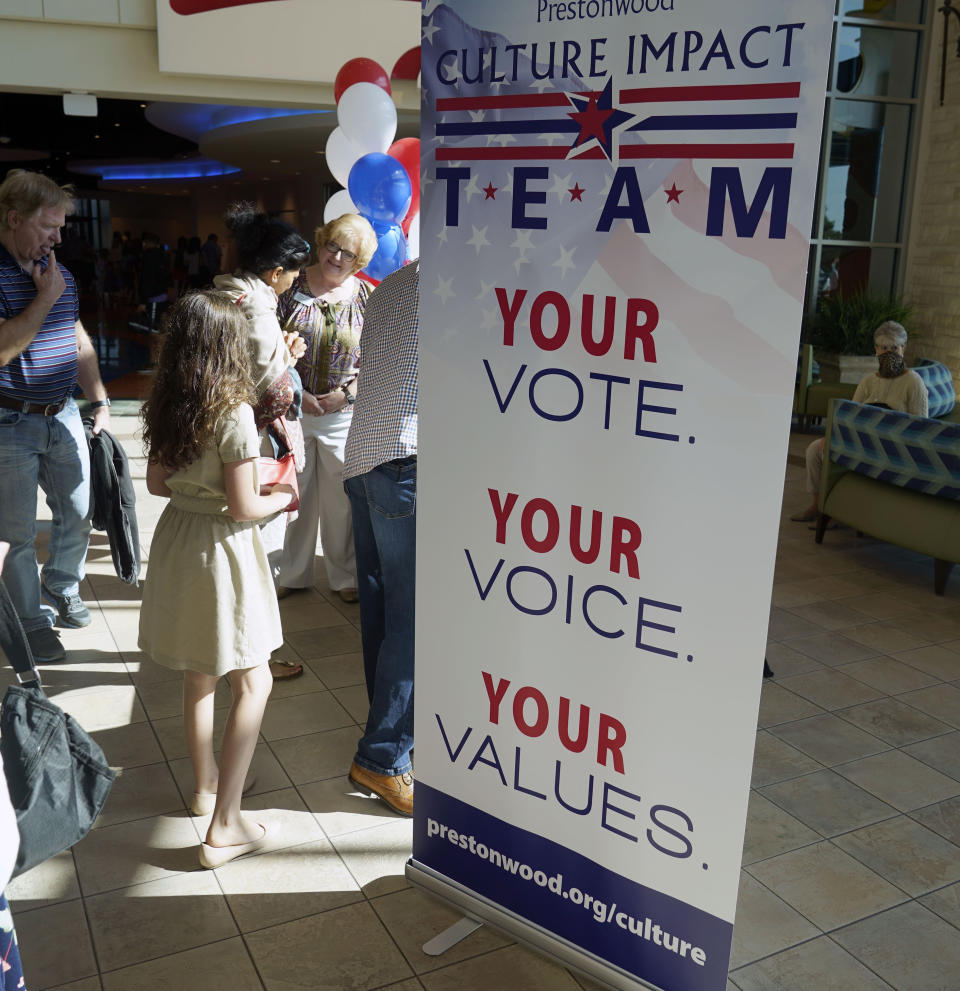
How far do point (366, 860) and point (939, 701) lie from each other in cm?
221

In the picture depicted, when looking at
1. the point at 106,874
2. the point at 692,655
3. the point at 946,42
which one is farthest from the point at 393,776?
the point at 946,42

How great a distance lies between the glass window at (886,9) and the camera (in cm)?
947

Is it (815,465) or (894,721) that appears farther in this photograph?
(815,465)

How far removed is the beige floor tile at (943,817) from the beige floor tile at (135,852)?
2.01 meters

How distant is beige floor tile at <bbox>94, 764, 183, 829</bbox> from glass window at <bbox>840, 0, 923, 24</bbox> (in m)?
9.78

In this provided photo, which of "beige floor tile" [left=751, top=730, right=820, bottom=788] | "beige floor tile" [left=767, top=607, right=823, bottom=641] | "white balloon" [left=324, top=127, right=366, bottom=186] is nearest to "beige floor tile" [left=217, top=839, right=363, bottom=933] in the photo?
"beige floor tile" [left=751, top=730, right=820, bottom=788]

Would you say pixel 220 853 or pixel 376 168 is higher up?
pixel 376 168

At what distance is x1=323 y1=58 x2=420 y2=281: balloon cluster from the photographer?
13.3 ft

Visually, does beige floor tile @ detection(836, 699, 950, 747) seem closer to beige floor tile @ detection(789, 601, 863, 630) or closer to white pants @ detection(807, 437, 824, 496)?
beige floor tile @ detection(789, 601, 863, 630)

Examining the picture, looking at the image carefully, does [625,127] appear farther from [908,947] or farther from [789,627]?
[789,627]

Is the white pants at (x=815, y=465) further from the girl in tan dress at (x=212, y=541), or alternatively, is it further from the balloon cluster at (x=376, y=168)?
the girl in tan dress at (x=212, y=541)

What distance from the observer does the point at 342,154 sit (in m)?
4.45

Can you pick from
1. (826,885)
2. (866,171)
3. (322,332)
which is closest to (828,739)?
(826,885)

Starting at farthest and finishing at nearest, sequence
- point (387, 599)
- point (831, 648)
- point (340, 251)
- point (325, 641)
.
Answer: point (831, 648) → point (325, 641) → point (340, 251) → point (387, 599)
